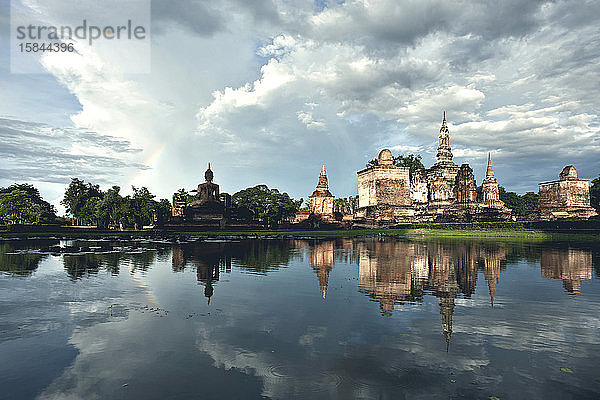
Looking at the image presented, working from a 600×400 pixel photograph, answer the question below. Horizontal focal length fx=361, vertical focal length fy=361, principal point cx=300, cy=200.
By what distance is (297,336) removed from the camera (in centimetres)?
722

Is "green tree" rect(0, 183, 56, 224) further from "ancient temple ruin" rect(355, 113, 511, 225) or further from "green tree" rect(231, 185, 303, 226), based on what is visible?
"ancient temple ruin" rect(355, 113, 511, 225)

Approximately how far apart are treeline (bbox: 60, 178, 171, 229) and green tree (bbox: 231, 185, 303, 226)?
50.7ft

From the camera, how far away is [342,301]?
1016cm

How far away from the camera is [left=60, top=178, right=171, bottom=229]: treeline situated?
57.7 m

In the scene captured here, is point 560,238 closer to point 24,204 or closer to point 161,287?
point 161,287

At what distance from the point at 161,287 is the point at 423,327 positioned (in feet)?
26.8

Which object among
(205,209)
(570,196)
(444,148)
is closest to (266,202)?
(205,209)

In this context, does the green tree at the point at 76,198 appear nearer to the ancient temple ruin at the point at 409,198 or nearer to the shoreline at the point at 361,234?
the shoreline at the point at 361,234

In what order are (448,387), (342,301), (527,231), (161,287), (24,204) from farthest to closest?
1. (24,204)
2. (527,231)
3. (161,287)
4. (342,301)
5. (448,387)

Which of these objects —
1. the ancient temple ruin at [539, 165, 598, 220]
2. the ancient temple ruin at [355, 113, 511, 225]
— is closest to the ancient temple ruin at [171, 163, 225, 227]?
the ancient temple ruin at [355, 113, 511, 225]

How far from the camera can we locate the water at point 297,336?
5.16 m

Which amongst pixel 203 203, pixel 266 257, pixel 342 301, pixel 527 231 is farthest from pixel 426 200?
pixel 342 301

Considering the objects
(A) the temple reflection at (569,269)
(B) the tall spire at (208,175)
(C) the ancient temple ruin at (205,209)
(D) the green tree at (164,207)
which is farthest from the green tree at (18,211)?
(A) the temple reflection at (569,269)

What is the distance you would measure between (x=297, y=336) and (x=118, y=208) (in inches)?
2305
